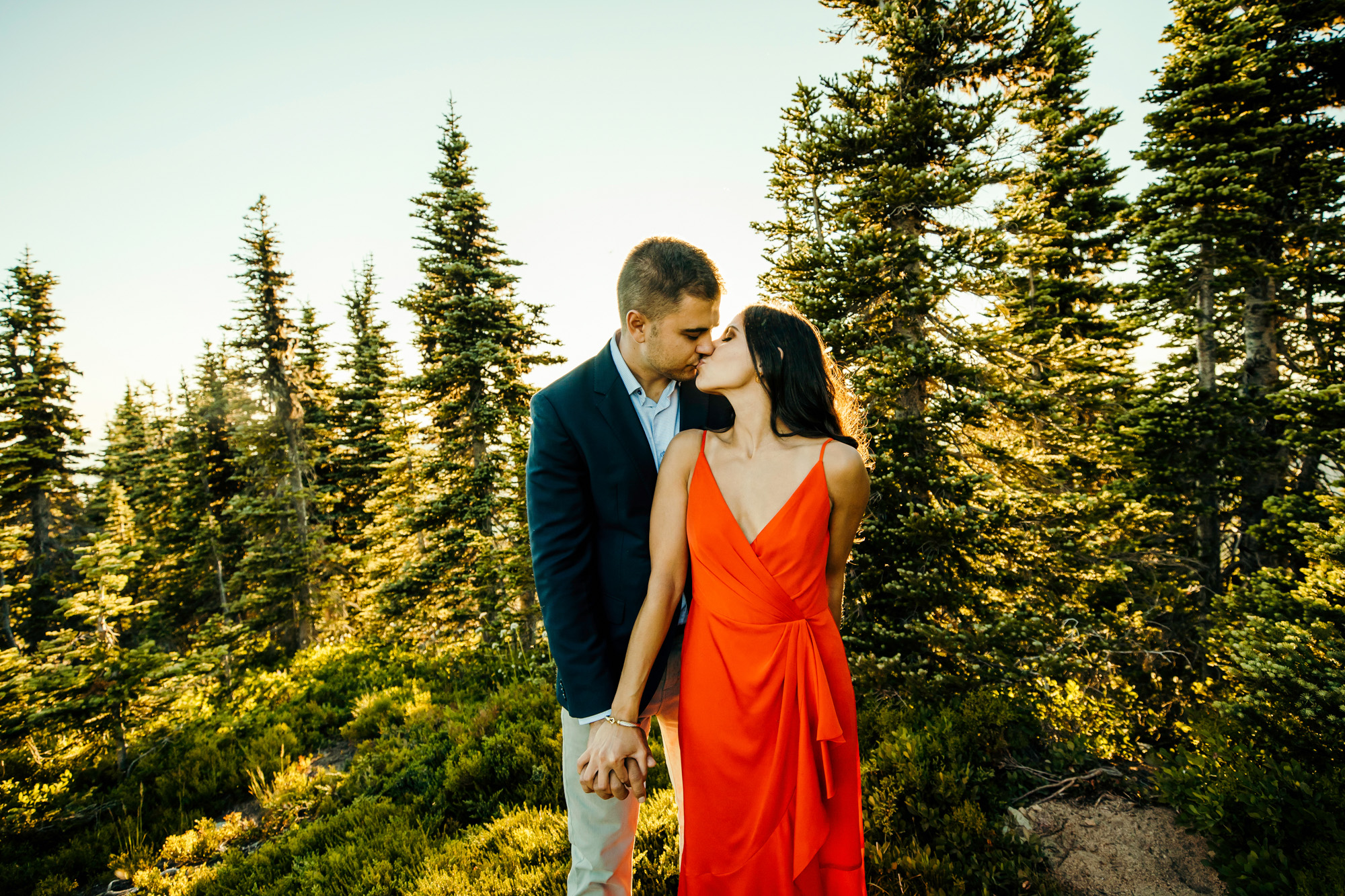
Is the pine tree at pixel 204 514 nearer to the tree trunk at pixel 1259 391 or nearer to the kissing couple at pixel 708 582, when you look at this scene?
the kissing couple at pixel 708 582

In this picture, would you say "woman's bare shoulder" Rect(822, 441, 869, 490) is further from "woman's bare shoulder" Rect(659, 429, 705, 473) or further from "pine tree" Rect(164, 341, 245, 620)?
"pine tree" Rect(164, 341, 245, 620)

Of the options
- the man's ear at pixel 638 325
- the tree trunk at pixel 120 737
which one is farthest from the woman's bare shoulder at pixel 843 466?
the tree trunk at pixel 120 737

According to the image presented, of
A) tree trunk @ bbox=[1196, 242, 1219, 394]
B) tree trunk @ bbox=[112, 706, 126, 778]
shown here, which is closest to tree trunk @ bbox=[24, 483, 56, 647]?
tree trunk @ bbox=[112, 706, 126, 778]

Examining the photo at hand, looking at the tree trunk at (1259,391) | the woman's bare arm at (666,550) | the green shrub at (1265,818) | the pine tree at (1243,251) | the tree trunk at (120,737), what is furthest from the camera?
the tree trunk at (1259,391)

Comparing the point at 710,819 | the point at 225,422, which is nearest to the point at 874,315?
the point at 710,819

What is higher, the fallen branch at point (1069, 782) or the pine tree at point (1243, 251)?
the pine tree at point (1243, 251)

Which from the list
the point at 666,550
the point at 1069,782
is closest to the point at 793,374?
the point at 666,550

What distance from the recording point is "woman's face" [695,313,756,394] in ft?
7.38

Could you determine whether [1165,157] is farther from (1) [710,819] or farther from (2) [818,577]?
(1) [710,819]

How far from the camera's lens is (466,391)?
1327 cm

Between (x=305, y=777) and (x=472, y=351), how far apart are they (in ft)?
29.1

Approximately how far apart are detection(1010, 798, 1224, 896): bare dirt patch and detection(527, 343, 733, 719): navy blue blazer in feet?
11.3

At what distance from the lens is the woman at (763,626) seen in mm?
2055

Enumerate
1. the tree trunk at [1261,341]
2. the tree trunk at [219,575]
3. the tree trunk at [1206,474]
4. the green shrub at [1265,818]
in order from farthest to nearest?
1. the tree trunk at [219,575]
2. the tree trunk at [1206,474]
3. the tree trunk at [1261,341]
4. the green shrub at [1265,818]
